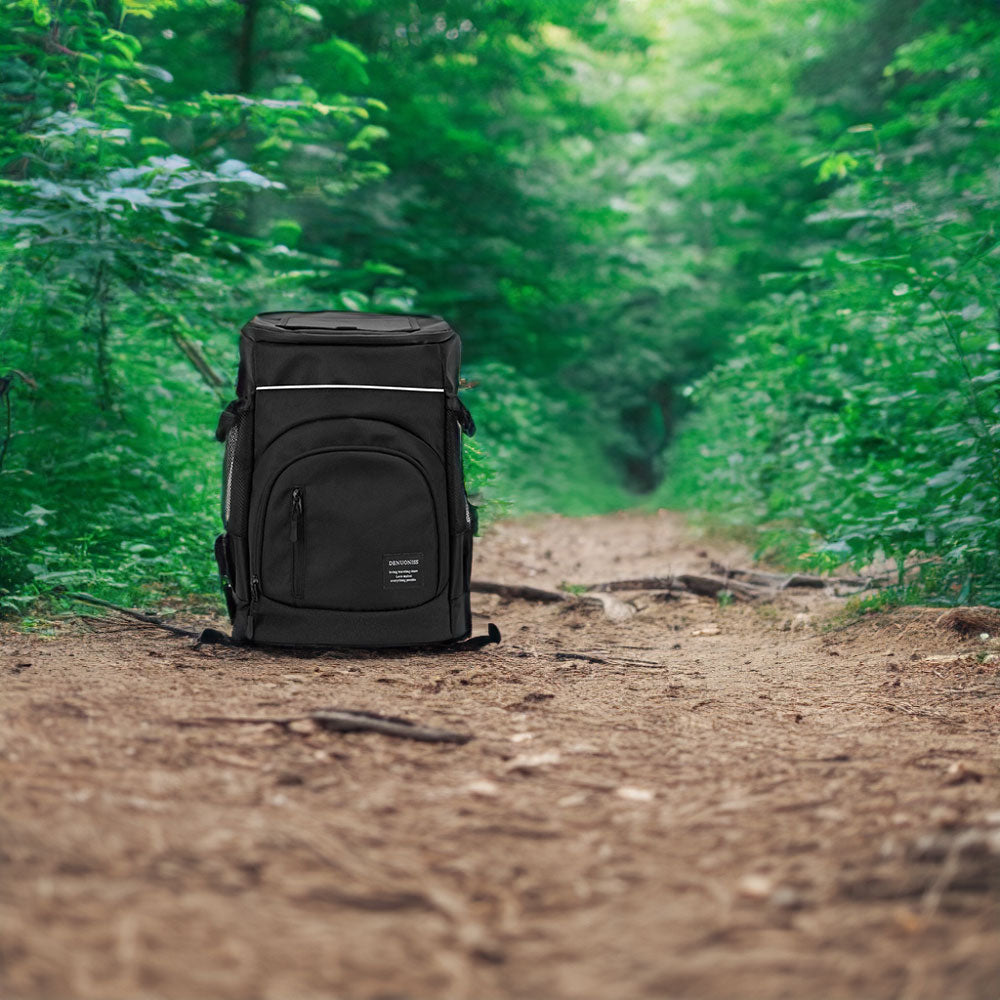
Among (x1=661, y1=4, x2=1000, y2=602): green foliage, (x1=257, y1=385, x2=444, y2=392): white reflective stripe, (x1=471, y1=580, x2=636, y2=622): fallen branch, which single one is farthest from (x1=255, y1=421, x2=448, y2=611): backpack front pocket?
(x1=661, y1=4, x2=1000, y2=602): green foliage

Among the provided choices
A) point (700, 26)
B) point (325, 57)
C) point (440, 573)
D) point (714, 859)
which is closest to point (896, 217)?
point (440, 573)

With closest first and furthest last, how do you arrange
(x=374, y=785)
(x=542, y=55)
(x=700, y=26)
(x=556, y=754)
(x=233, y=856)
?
(x=233, y=856) < (x=374, y=785) < (x=556, y=754) < (x=542, y=55) < (x=700, y=26)

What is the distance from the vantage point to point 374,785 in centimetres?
181

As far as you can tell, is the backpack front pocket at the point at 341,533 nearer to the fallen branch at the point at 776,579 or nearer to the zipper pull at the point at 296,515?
the zipper pull at the point at 296,515

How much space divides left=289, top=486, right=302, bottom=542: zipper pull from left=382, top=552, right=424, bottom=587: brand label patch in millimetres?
293

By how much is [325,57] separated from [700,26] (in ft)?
25.2

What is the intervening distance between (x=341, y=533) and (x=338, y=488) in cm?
15

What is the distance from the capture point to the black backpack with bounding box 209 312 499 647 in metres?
3.08

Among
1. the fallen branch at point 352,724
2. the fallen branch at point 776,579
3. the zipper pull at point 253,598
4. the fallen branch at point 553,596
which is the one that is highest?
the zipper pull at point 253,598

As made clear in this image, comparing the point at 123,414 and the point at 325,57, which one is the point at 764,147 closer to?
the point at 325,57

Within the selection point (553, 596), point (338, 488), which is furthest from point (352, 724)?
point (553, 596)

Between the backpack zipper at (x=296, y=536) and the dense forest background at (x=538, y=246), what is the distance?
952 millimetres

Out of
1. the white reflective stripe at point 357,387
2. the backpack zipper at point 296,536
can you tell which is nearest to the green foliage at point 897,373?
the white reflective stripe at point 357,387

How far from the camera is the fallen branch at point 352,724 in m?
2.12
